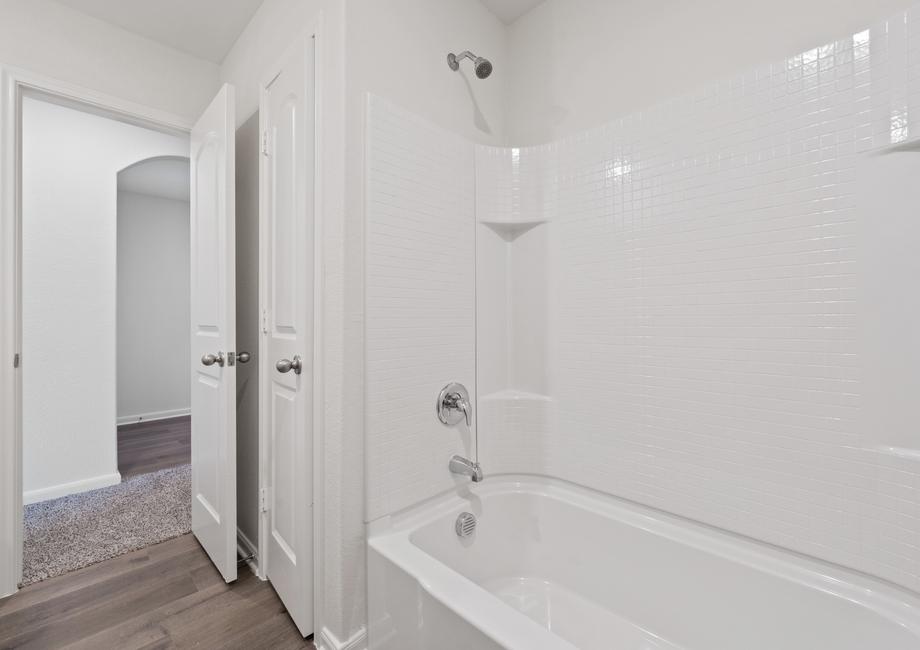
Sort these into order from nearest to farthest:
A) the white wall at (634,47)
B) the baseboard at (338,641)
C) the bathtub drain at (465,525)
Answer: the white wall at (634,47)
the baseboard at (338,641)
the bathtub drain at (465,525)

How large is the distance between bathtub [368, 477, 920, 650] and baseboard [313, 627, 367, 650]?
0.11 feet

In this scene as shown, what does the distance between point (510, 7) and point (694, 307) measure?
1.53m

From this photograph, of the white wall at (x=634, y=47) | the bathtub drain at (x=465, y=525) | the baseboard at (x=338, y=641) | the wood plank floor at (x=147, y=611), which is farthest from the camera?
the bathtub drain at (x=465, y=525)

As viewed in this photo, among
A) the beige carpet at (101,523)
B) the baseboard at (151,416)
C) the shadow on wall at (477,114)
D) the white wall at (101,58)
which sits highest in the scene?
the white wall at (101,58)

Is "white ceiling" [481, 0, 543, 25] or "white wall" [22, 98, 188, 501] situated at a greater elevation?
"white ceiling" [481, 0, 543, 25]

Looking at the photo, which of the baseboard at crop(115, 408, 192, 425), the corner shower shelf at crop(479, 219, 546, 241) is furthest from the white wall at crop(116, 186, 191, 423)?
the corner shower shelf at crop(479, 219, 546, 241)

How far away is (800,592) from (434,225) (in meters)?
1.56

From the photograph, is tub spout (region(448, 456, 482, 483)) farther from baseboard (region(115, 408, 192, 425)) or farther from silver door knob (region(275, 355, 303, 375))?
baseboard (region(115, 408, 192, 425))

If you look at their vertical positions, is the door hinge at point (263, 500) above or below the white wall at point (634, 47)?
below

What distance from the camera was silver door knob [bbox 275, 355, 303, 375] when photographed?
1436mm

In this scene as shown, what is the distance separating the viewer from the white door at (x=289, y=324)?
1.42 m

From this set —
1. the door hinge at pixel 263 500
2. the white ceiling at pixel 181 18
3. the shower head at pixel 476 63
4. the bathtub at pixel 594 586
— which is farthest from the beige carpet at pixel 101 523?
the shower head at pixel 476 63

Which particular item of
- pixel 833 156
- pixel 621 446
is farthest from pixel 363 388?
pixel 833 156

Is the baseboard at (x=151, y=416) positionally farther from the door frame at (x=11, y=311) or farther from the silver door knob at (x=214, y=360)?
the silver door knob at (x=214, y=360)
